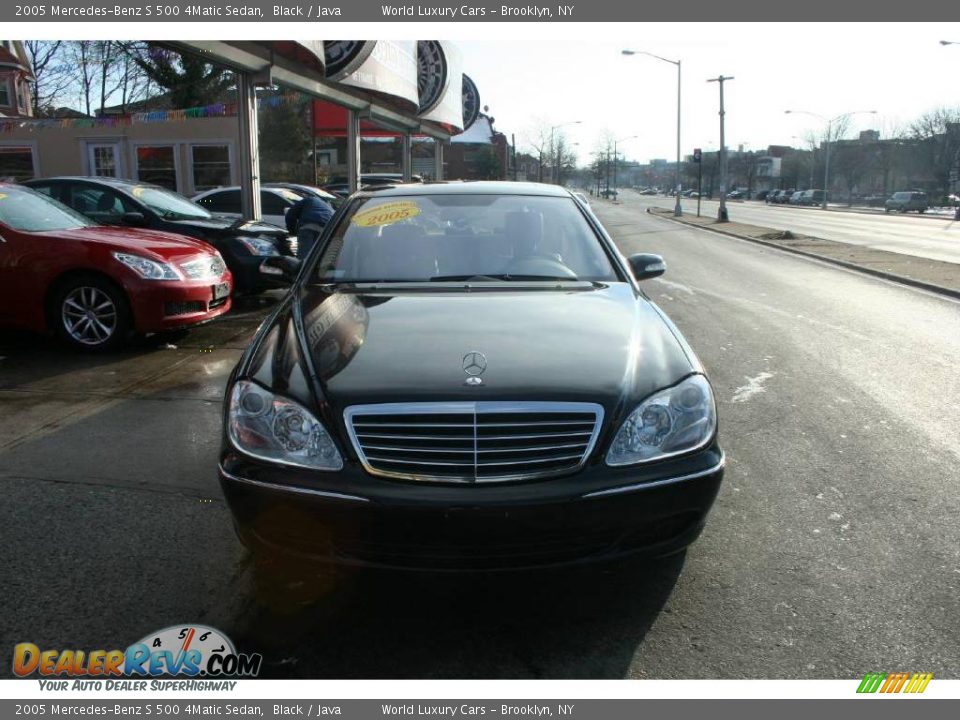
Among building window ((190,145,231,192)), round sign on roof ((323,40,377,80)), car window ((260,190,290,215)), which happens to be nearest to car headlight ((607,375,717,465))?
car window ((260,190,290,215))

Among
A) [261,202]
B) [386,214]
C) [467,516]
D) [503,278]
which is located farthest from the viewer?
[261,202]

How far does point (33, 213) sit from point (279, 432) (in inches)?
242

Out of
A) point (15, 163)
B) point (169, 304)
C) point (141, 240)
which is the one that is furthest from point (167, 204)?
point (15, 163)

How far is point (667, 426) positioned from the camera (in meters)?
2.77

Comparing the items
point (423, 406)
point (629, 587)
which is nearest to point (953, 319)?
point (629, 587)

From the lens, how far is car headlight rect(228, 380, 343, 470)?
2637mm

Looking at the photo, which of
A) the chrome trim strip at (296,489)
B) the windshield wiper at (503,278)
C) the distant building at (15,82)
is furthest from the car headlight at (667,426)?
the distant building at (15,82)

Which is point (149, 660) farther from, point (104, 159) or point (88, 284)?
point (104, 159)

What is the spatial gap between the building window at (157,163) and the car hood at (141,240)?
17.7m

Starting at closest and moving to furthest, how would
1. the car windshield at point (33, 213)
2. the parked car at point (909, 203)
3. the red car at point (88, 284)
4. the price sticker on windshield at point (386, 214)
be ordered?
the price sticker on windshield at point (386, 214) → the red car at point (88, 284) → the car windshield at point (33, 213) → the parked car at point (909, 203)

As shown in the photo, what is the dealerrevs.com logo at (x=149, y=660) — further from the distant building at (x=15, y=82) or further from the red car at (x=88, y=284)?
the distant building at (x=15, y=82)

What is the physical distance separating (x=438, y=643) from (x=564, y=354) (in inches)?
43.8

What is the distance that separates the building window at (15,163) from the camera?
26078 mm
